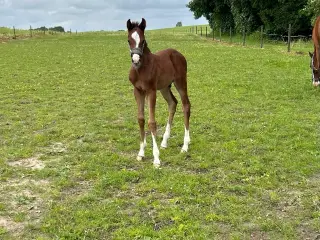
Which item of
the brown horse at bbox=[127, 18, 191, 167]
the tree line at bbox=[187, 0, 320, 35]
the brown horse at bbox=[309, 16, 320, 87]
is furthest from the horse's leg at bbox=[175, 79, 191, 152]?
the tree line at bbox=[187, 0, 320, 35]

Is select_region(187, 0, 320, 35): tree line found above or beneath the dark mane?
above

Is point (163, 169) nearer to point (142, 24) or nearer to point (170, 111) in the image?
point (170, 111)

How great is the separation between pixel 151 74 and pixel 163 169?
1.65 meters

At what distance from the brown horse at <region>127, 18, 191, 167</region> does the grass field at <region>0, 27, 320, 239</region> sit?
0.64 meters

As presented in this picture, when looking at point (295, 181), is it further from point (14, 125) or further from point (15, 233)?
point (14, 125)

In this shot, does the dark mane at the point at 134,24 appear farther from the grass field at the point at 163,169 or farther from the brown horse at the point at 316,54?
the brown horse at the point at 316,54

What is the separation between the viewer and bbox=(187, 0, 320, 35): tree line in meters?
35.3

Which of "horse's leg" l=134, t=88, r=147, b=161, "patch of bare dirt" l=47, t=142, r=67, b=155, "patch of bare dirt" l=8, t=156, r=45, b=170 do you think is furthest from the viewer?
"patch of bare dirt" l=47, t=142, r=67, b=155

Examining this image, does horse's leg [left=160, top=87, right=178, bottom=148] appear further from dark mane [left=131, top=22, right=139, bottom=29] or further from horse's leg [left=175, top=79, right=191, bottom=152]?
dark mane [left=131, top=22, right=139, bottom=29]

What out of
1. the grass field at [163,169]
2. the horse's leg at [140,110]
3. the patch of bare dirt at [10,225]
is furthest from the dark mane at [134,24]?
the patch of bare dirt at [10,225]

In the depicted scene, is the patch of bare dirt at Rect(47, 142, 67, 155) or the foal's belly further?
the patch of bare dirt at Rect(47, 142, 67, 155)

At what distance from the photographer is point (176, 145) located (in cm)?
808

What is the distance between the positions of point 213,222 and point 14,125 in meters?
6.55

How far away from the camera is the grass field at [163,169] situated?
481cm
